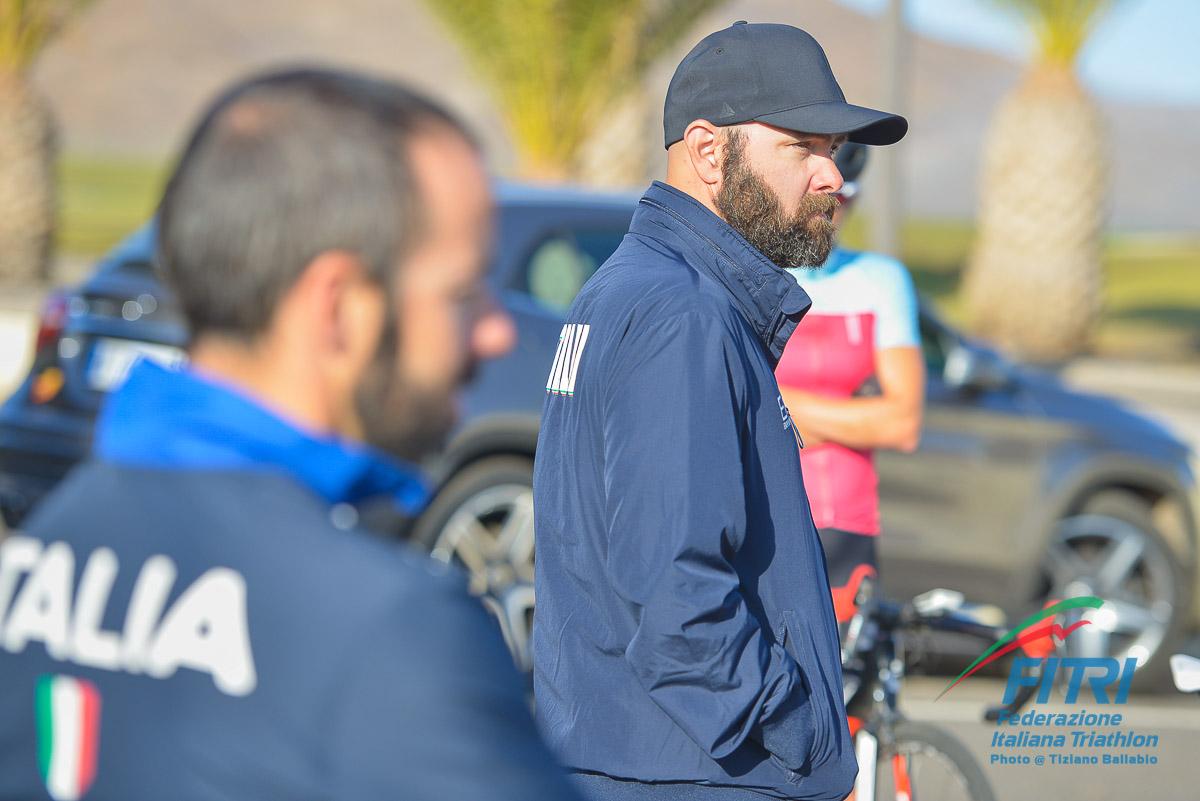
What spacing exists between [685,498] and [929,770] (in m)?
1.79

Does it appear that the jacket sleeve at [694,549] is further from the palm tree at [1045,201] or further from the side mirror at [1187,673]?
the palm tree at [1045,201]

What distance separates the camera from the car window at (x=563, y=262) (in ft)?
20.9

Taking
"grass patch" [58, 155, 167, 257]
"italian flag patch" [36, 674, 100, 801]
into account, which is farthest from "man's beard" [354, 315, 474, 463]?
"grass patch" [58, 155, 167, 257]

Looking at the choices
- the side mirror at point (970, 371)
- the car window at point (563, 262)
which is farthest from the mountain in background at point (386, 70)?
the car window at point (563, 262)

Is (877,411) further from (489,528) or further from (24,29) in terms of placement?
(24,29)

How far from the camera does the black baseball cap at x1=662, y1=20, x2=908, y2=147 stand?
2408mm

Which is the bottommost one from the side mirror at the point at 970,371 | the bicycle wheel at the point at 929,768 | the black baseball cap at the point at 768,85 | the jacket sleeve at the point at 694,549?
the bicycle wheel at the point at 929,768

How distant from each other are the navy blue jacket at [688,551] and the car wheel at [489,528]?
355 cm

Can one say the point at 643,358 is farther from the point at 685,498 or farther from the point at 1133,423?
the point at 1133,423

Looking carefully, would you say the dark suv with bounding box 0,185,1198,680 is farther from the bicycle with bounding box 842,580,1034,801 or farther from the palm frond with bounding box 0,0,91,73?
the palm frond with bounding box 0,0,91,73

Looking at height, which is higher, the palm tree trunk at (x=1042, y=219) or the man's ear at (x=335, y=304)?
the man's ear at (x=335, y=304)

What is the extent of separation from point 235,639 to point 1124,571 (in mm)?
6016

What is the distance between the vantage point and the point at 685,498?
212 centimetres

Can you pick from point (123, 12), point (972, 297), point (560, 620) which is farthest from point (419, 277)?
point (123, 12)
